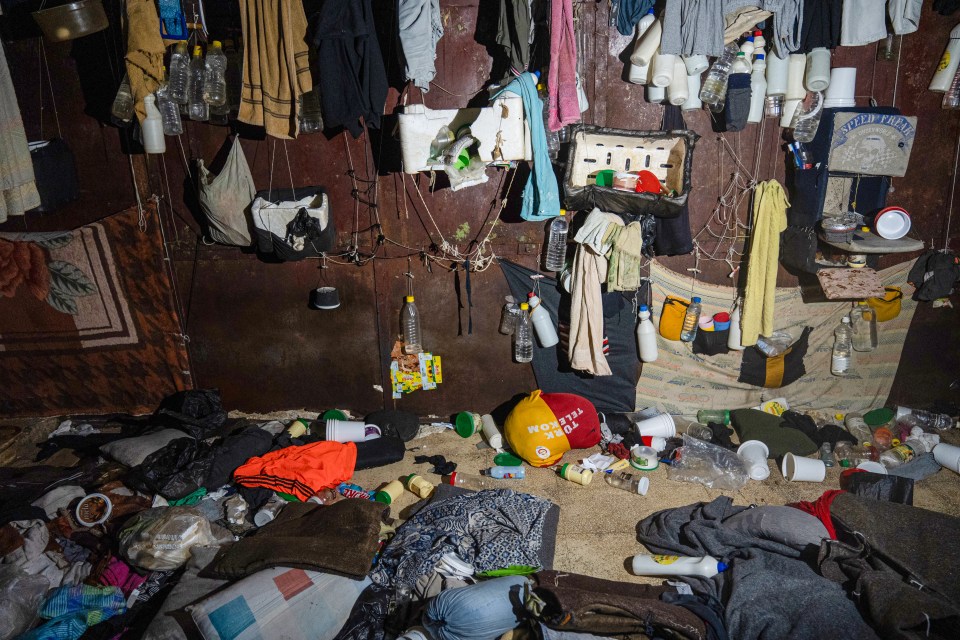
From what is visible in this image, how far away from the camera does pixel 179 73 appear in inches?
183

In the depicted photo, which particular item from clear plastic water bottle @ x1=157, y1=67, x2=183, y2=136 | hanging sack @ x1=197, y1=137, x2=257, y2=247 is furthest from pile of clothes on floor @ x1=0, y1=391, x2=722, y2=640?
clear plastic water bottle @ x1=157, y1=67, x2=183, y2=136

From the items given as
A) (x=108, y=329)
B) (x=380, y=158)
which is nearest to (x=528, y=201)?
(x=380, y=158)

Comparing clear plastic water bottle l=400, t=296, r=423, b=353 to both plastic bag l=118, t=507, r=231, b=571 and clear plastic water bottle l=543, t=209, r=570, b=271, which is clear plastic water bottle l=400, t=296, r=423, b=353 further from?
plastic bag l=118, t=507, r=231, b=571

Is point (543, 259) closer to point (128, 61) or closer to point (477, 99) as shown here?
point (477, 99)

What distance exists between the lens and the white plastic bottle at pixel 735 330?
5387 millimetres

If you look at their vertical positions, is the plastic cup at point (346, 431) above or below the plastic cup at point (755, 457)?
above

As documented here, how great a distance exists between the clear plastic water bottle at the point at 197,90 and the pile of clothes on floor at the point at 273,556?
2554 millimetres

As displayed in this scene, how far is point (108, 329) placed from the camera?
5.69 m

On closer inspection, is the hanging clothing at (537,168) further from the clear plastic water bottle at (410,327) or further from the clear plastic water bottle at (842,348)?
the clear plastic water bottle at (842,348)

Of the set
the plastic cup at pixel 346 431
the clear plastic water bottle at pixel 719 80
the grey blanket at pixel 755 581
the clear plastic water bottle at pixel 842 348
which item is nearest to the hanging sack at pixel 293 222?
the plastic cup at pixel 346 431

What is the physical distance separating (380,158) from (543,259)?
157cm

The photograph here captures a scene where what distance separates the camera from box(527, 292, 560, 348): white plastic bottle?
540 cm

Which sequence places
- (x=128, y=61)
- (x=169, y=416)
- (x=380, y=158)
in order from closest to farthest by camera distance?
(x=128, y=61) < (x=380, y=158) < (x=169, y=416)

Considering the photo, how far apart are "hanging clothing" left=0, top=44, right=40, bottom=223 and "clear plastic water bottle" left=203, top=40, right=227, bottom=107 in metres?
1.41
